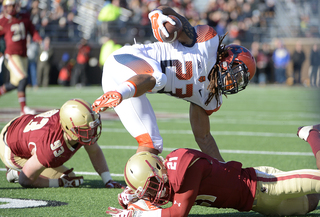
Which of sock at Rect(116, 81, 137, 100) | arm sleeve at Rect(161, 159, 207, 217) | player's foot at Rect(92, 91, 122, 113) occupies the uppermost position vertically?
sock at Rect(116, 81, 137, 100)

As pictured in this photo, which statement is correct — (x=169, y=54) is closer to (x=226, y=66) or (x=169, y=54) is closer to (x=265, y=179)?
(x=226, y=66)

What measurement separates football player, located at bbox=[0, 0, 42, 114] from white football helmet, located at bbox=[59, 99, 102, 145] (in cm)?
419

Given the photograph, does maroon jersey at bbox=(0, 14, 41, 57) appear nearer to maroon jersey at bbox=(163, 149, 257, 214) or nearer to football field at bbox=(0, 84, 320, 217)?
football field at bbox=(0, 84, 320, 217)

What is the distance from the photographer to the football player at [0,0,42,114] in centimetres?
A: 762

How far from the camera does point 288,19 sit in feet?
66.3

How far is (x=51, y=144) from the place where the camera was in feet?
11.9

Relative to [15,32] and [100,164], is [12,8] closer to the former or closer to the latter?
[15,32]

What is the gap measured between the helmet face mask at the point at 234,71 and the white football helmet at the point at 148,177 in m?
0.88

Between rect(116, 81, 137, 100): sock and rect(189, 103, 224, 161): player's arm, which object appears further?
rect(189, 103, 224, 161): player's arm

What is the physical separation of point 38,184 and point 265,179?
195 centimetres

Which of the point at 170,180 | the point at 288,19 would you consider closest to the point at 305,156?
the point at 170,180

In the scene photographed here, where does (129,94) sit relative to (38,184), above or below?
above

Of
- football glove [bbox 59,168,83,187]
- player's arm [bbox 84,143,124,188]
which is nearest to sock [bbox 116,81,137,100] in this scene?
player's arm [bbox 84,143,124,188]

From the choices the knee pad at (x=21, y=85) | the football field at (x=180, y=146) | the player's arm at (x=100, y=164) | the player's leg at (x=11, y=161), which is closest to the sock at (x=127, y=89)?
the football field at (x=180, y=146)
